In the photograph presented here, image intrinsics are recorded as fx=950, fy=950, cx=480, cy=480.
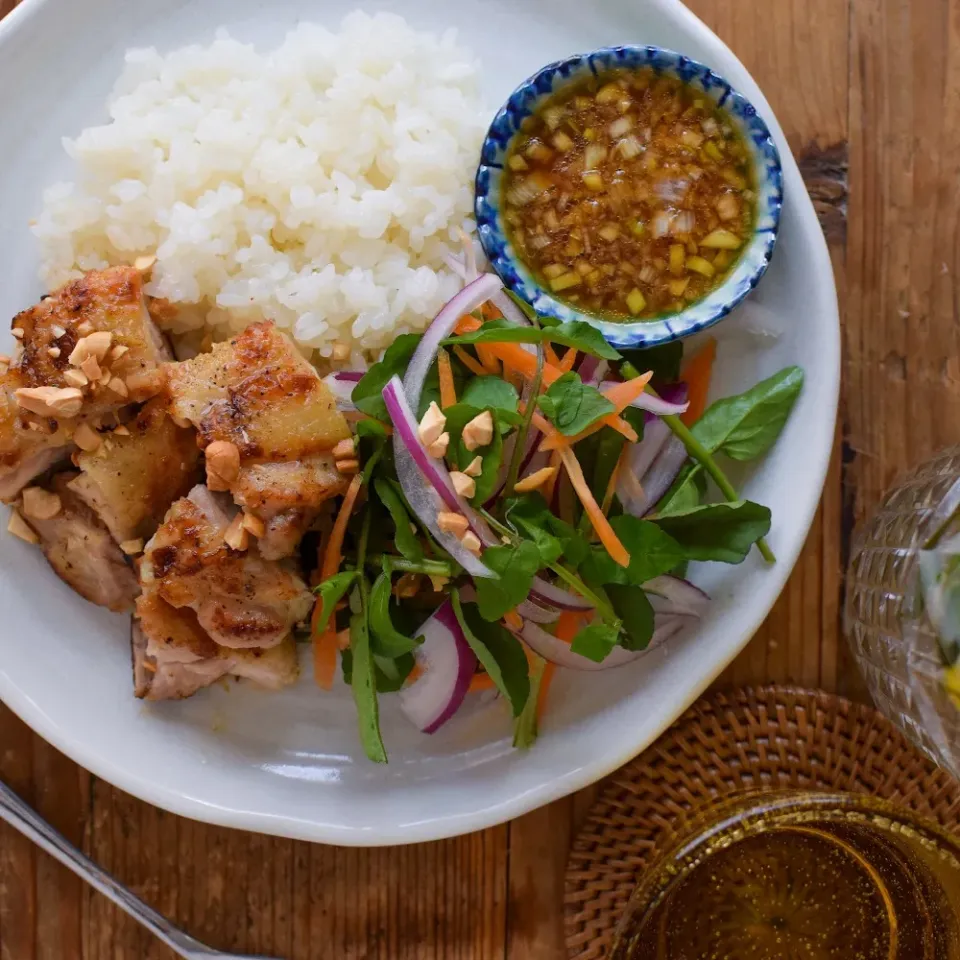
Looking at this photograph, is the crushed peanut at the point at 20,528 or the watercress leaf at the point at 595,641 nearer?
the watercress leaf at the point at 595,641

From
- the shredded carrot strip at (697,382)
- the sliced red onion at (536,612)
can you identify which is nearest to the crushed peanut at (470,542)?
the sliced red onion at (536,612)

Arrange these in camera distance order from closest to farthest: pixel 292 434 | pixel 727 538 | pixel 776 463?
pixel 292 434
pixel 727 538
pixel 776 463

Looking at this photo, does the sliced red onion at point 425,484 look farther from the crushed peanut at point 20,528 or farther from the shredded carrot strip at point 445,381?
the crushed peanut at point 20,528

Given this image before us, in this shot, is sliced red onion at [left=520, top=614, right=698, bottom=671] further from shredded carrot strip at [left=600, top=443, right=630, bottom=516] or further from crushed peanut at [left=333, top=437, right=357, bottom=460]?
crushed peanut at [left=333, top=437, right=357, bottom=460]

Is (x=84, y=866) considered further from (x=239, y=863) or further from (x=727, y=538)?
(x=727, y=538)

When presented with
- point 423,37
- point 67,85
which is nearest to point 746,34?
point 423,37

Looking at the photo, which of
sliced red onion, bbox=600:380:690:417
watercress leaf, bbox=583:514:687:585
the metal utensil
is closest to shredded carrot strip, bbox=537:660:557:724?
watercress leaf, bbox=583:514:687:585
